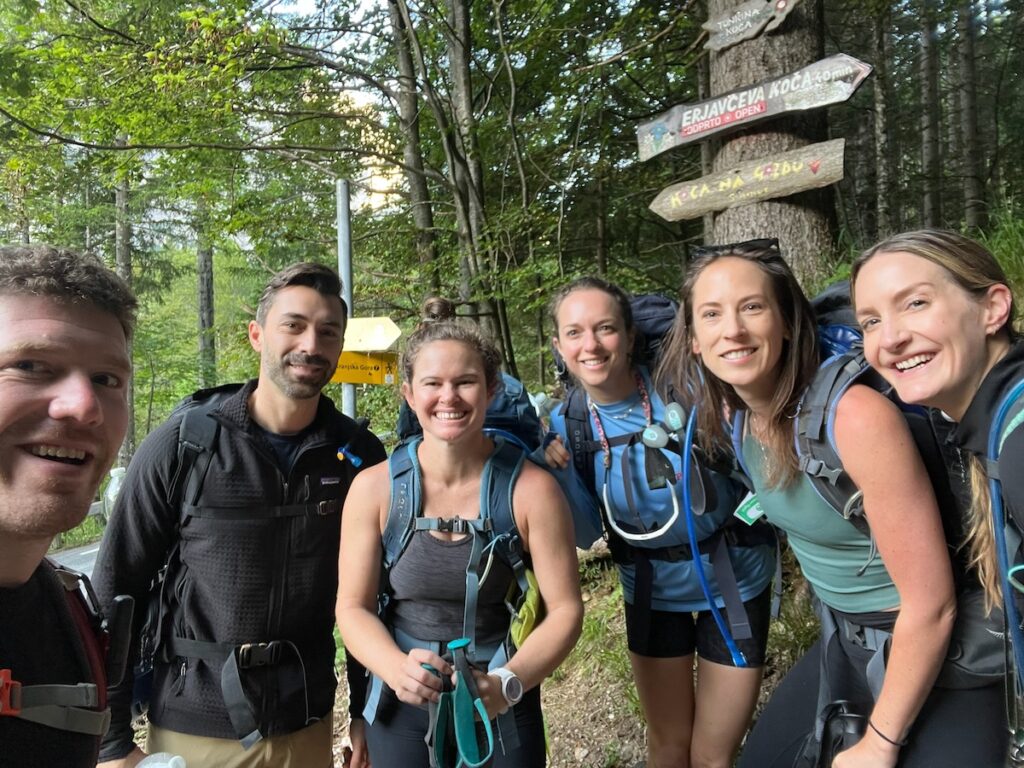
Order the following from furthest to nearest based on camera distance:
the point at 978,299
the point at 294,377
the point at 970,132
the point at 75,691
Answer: the point at 970,132 → the point at 294,377 → the point at 978,299 → the point at 75,691

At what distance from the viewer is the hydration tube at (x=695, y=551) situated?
2.54 metres

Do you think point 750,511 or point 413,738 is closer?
point 413,738

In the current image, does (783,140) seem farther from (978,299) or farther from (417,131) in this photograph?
(417,131)

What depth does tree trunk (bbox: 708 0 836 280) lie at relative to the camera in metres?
4.31

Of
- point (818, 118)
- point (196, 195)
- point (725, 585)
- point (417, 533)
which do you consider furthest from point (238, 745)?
point (196, 195)

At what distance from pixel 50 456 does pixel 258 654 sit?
1391mm

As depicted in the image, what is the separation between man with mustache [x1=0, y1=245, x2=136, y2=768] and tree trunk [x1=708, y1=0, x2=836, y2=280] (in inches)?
164

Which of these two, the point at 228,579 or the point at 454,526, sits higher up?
Result: the point at 454,526

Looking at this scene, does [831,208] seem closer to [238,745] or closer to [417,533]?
[417,533]

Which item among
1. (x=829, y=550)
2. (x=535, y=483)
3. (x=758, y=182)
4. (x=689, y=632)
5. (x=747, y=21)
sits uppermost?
(x=747, y=21)

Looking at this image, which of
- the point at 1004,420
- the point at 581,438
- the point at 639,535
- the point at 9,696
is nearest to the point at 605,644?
the point at 639,535

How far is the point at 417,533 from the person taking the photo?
222 cm

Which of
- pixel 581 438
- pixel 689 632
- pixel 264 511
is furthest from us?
pixel 581 438

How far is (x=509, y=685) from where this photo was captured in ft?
6.46
